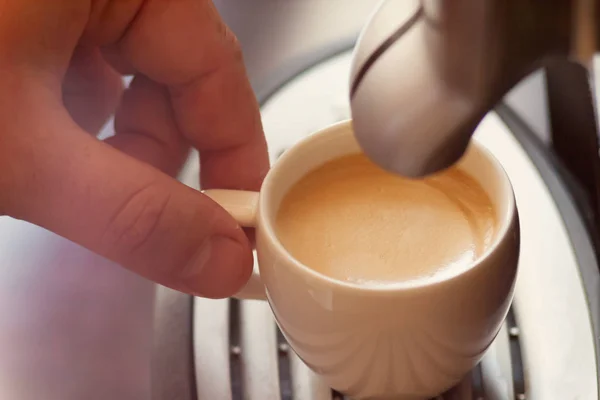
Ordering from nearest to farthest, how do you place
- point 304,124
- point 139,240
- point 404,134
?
point 404,134
point 139,240
point 304,124

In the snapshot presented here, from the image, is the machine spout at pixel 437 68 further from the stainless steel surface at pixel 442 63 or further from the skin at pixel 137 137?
the skin at pixel 137 137

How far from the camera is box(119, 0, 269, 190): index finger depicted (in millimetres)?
326

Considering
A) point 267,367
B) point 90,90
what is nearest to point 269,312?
point 267,367

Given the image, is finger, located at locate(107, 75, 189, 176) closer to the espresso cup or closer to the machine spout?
the espresso cup

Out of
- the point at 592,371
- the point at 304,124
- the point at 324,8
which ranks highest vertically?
the point at 324,8

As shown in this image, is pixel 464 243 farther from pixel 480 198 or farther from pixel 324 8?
pixel 324 8

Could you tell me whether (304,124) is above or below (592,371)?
above

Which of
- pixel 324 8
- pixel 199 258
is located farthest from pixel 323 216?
pixel 324 8

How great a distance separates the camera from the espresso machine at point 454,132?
0.13m

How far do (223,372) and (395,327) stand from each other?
0.10 metres

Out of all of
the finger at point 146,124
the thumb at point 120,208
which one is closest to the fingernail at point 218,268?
the thumb at point 120,208

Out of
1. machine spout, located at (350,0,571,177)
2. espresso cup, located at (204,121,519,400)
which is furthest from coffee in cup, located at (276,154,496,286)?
machine spout, located at (350,0,571,177)

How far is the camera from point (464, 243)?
Result: 0.88 ft

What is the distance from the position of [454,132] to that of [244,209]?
15 cm
